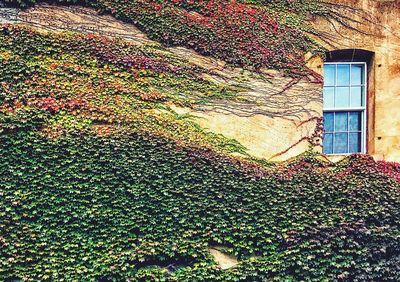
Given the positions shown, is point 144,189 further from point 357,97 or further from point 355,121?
point 357,97

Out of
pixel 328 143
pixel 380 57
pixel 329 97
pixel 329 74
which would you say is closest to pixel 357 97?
pixel 329 97

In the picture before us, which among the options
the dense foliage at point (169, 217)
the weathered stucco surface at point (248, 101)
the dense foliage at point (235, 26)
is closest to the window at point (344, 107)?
the weathered stucco surface at point (248, 101)

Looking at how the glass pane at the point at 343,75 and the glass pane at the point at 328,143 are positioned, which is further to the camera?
the glass pane at the point at 343,75

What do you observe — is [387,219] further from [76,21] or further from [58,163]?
[76,21]

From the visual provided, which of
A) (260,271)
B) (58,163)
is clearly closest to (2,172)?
(58,163)

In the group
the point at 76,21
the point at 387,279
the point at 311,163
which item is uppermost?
the point at 76,21

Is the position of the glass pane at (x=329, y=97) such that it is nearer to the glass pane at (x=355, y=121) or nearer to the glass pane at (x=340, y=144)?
the glass pane at (x=355, y=121)

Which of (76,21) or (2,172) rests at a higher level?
(76,21)
